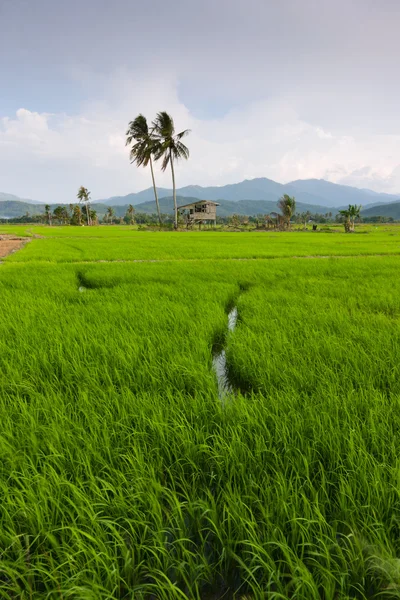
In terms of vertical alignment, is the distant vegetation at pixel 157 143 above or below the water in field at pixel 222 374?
above

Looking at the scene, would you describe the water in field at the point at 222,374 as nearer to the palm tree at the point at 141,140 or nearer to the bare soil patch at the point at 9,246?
the bare soil patch at the point at 9,246

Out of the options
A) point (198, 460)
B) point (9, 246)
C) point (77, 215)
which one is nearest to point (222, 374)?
point (198, 460)

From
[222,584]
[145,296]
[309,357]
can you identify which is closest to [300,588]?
[222,584]

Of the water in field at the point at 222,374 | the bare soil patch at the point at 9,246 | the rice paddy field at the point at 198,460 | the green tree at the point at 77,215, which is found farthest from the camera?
the green tree at the point at 77,215

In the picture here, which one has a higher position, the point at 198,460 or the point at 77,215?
the point at 77,215

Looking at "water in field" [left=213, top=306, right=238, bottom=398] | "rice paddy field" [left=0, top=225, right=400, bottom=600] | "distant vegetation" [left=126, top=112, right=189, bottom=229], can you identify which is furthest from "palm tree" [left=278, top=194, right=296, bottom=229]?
"water in field" [left=213, top=306, right=238, bottom=398]

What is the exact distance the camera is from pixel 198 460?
166 cm

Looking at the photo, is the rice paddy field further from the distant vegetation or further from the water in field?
the distant vegetation

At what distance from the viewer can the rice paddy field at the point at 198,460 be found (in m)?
1.12

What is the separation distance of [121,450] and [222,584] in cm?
82

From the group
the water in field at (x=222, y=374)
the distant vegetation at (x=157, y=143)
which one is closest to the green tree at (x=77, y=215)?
the distant vegetation at (x=157, y=143)

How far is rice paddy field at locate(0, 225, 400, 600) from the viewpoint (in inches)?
44.0

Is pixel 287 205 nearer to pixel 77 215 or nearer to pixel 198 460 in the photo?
pixel 77 215

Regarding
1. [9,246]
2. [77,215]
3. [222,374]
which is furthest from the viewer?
[77,215]
